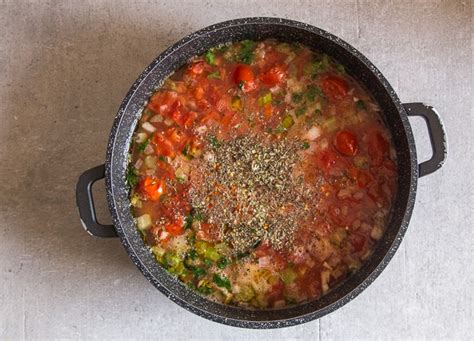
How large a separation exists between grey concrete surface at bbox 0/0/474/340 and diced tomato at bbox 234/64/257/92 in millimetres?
364

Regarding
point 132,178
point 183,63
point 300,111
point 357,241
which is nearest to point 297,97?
point 300,111

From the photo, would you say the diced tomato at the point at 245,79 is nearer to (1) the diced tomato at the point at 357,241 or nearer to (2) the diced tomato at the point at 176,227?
(2) the diced tomato at the point at 176,227

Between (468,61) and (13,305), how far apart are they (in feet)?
7.53

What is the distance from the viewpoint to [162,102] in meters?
2.75

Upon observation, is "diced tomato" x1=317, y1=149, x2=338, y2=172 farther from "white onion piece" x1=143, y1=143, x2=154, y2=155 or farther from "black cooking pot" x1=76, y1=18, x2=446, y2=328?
"white onion piece" x1=143, y1=143, x2=154, y2=155

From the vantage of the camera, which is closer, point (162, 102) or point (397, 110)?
point (397, 110)

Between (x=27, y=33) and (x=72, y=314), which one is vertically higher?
(x=27, y=33)

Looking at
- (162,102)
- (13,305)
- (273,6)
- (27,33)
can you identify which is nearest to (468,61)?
(273,6)

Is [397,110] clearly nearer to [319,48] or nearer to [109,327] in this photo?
[319,48]

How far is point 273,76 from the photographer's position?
8.95 feet

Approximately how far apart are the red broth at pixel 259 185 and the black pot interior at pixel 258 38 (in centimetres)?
6

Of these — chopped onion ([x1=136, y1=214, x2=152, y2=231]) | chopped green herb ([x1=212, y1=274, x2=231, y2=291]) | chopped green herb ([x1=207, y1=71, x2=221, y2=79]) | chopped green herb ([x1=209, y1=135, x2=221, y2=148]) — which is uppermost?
chopped green herb ([x1=207, y1=71, x2=221, y2=79])

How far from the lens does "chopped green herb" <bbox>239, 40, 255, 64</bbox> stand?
2.77 meters

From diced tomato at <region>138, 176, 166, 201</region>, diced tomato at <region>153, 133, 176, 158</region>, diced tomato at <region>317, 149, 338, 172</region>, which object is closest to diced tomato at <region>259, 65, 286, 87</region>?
diced tomato at <region>317, 149, 338, 172</region>
